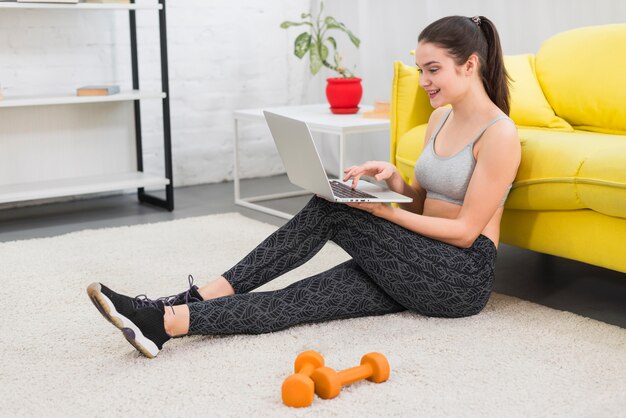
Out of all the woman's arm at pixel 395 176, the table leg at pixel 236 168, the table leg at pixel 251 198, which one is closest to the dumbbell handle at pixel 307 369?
the woman's arm at pixel 395 176

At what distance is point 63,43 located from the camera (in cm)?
398

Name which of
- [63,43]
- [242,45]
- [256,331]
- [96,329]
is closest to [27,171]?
[63,43]

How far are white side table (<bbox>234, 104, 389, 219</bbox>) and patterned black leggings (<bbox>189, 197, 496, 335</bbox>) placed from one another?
1051 millimetres

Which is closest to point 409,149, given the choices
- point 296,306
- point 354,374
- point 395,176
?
point 395,176

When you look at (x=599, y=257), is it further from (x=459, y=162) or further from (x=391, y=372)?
(x=391, y=372)

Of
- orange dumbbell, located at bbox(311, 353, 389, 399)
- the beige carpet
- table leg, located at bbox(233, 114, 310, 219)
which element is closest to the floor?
table leg, located at bbox(233, 114, 310, 219)

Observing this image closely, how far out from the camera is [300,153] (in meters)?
2.04

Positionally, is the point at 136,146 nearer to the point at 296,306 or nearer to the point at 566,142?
the point at 296,306

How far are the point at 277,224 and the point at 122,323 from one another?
5.69 ft

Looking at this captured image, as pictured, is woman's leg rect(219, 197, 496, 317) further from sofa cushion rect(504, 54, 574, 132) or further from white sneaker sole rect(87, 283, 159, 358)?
sofa cushion rect(504, 54, 574, 132)

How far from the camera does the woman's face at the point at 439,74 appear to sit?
81.5 inches

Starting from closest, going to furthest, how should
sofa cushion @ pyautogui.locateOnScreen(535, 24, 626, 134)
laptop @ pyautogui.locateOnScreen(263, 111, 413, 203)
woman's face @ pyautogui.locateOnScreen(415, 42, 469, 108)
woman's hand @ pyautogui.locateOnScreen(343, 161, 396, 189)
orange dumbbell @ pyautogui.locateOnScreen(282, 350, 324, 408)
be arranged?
1. orange dumbbell @ pyautogui.locateOnScreen(282, 350, 324, 408)
2. laptop @ pyautogui.locateOnScreen(263, 111, 413, 203)
3. woman's face @ pyautogui.locateOnScreen(415, 42, 469, 108)
4. woman's hand @ pyautogui.locateOnScreen(343, 161, 396, 189)
5. sofa cushion @ pyautogui.locateOnScreen(535, 24, 626, 134)

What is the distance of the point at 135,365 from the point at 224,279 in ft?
1.06

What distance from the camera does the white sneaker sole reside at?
1835mm
